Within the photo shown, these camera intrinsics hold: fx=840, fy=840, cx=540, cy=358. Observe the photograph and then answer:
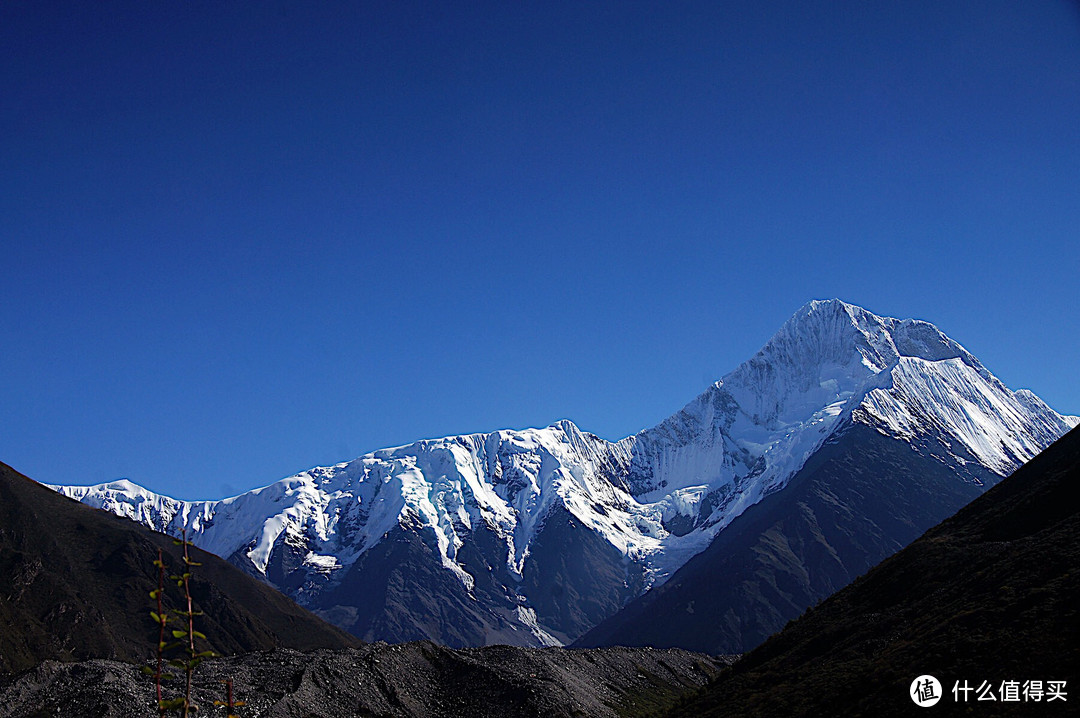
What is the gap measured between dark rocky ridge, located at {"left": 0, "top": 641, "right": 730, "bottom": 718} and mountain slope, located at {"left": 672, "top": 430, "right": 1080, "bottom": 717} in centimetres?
2586

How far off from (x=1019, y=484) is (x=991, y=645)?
52.8m

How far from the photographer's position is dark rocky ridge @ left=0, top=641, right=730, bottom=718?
96312mm

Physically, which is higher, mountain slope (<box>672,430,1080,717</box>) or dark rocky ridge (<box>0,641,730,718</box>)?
mountain slope (<box>672,430,1080,717</box>)

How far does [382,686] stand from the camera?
11862cm

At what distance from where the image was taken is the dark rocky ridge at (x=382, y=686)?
96.3 metres

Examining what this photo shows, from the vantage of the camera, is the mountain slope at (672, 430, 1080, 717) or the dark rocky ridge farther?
the dark rocky ridge

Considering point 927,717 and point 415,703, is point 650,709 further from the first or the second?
point 927,717

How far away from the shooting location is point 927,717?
5791 cm

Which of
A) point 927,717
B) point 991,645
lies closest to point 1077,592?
point 991,645

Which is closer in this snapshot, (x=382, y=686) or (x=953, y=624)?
(x=953, y=624)

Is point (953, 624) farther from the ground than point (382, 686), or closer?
farther from the ground

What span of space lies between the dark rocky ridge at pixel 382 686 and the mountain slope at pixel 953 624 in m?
25.9

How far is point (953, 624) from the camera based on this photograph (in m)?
72.0

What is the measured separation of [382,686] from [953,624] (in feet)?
255
